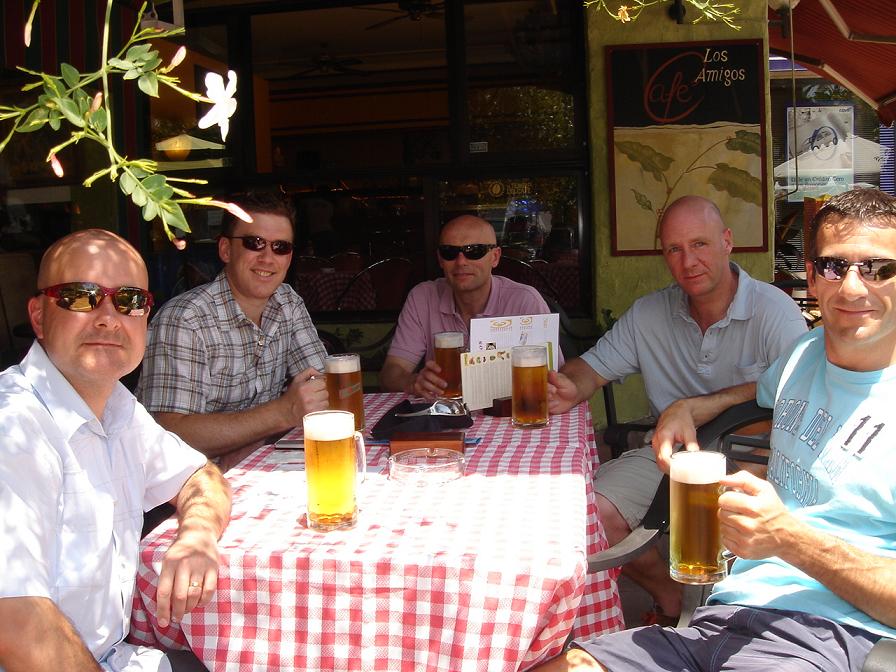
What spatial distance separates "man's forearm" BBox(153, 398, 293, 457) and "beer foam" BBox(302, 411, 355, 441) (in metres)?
0.86

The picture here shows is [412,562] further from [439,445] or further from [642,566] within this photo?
[642,566]

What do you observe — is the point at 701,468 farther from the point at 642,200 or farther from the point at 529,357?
the point at 642,200

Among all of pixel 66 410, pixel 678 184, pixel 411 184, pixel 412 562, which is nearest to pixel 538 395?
pixel 412 562

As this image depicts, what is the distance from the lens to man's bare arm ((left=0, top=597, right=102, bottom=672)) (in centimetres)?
132

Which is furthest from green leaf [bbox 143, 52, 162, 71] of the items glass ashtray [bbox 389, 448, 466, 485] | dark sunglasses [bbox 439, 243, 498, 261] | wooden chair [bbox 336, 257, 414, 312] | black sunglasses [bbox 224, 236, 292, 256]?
wooden chair [bbox 336, 257, 414, 312]

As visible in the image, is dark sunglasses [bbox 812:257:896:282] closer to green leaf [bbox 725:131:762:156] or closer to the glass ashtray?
the glass ashtray

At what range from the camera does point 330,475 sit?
1640 millimetres

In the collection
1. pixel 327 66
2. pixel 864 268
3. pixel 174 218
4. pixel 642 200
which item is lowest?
pixel 864 268

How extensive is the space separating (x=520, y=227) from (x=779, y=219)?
4503mm

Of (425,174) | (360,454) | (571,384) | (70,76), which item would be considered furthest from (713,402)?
Answer: (425,174)

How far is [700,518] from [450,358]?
1350mm

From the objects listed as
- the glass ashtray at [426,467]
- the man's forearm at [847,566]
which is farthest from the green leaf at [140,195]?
the man's forearm at [847,566]

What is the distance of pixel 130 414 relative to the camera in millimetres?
1812

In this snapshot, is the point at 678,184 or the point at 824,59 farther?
the point at 824,59
